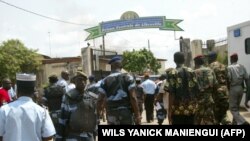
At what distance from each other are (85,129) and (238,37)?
9817 millimetres

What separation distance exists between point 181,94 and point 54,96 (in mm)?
3442

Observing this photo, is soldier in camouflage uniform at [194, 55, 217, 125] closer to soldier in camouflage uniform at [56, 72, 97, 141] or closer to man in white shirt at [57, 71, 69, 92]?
soldier in camouflage uniform at [56, 72, 97, 141]

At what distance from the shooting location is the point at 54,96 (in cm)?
1043

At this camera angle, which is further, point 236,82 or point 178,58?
point 236,82

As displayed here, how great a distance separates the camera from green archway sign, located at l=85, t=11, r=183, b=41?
3375 centimetres

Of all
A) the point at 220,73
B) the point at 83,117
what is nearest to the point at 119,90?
the point at 83,117

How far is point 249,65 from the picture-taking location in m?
14.3

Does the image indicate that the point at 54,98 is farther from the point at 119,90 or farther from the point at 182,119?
the point at 182,119

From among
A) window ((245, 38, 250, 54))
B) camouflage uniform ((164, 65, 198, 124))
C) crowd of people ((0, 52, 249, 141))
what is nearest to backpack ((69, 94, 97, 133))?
crowd of people ((0, 52, 249, 141))

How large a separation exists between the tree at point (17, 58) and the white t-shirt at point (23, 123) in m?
Result: 55.8

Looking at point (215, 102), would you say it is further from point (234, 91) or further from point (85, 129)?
point (85, 129)

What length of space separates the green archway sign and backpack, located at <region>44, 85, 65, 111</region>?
75.5 feet

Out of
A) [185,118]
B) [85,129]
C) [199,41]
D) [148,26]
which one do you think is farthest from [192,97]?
[148,26]

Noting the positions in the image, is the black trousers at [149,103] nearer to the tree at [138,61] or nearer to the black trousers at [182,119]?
the black trousers at [182,119]
